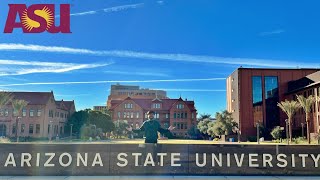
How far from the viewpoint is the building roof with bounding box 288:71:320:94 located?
60.4 m

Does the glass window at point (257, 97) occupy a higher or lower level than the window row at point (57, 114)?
higher

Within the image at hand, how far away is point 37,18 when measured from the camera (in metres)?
12.0

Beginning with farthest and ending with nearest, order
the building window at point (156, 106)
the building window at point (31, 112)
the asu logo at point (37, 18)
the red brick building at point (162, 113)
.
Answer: the building window at point (156, 106) → the red brick building at point (162, 113) → the building window at point (31, 112) → the asu logo at point (37, 18)

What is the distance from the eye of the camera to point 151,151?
873cm

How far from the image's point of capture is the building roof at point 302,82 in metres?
60.4

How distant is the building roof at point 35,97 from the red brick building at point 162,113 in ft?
76.5

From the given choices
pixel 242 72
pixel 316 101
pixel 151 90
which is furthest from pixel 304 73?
pixel 151 90

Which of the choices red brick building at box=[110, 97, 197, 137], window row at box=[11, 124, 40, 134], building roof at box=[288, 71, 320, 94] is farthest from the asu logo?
red brick building at box=[110, 97, 197, 137]

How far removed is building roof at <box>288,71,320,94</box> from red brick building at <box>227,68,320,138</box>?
0.21 metres

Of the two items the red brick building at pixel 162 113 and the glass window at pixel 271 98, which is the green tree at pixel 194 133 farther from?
the glass window at pixel 271 98

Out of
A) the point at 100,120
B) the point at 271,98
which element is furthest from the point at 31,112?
the point at 271,98

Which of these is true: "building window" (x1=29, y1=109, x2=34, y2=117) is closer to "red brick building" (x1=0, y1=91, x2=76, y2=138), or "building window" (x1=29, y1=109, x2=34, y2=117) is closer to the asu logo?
"red brick building" (x1=0, y1=91, x2=76, y2=138)

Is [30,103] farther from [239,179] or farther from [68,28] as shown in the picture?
[239,179]

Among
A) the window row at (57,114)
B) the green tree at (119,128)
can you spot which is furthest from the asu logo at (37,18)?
the green tree at (119,128)
